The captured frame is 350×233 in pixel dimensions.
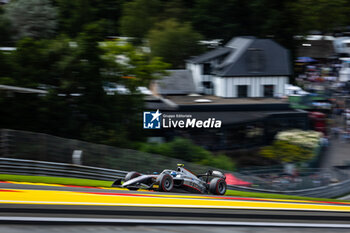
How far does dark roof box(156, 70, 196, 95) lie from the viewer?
38.2 meters

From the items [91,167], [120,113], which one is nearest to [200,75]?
[120,113]

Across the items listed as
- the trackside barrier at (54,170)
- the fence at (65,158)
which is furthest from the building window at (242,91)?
the trackside barrier at (54,170)

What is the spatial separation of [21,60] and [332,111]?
23.5 meters

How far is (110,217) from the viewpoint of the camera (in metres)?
8.68

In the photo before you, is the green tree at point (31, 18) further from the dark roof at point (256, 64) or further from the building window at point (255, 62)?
the building window at point (255, 62)

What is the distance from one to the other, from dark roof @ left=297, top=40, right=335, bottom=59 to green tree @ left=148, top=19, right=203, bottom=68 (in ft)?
47.0

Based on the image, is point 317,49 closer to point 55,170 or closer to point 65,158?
point 65,158

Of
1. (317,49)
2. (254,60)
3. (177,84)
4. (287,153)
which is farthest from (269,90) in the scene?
(317,49)

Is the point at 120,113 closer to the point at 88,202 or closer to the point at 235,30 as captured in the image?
the point at 88,202

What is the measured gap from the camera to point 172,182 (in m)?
13.7

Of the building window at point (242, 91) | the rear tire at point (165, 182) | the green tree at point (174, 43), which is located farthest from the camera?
the green tree at point (174, 43)

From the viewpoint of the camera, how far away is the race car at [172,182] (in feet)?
44.3

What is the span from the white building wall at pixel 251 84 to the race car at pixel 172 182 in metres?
23.3

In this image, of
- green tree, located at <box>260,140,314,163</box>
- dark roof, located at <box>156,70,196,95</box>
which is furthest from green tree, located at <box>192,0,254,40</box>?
green tree, located at <box>260,140,314,163</box>
